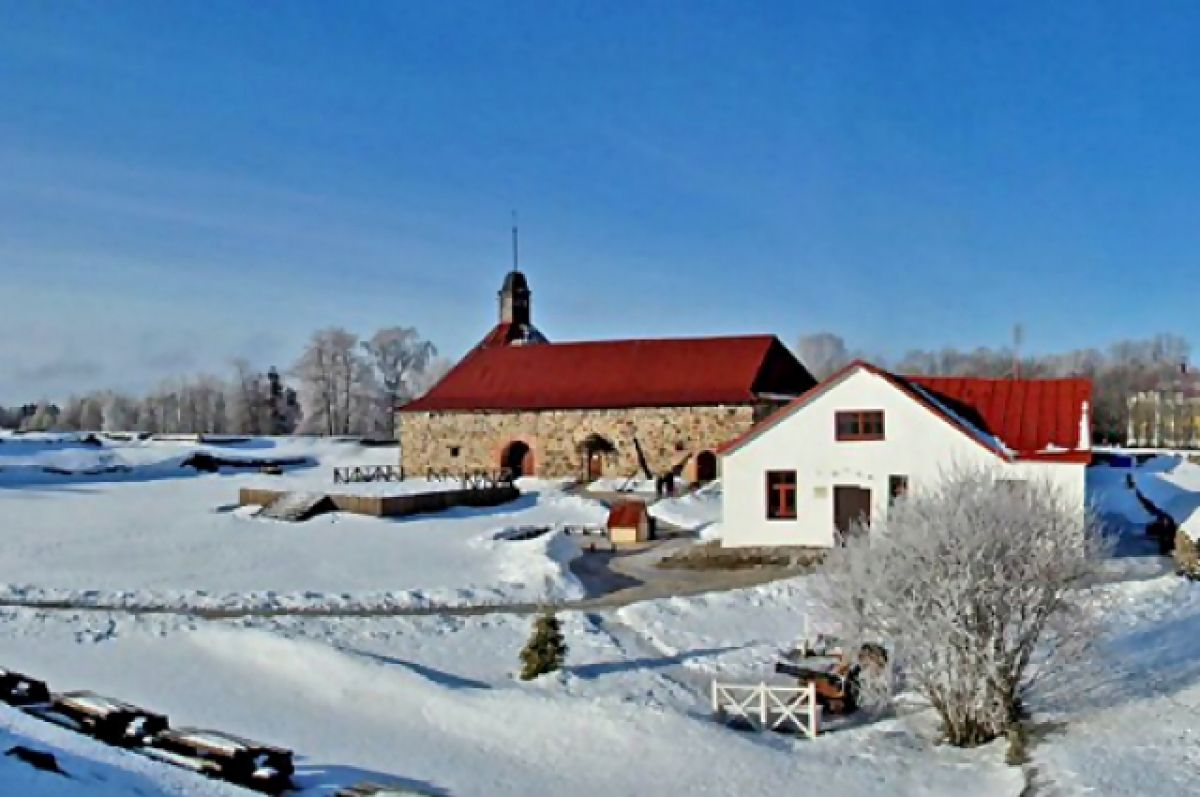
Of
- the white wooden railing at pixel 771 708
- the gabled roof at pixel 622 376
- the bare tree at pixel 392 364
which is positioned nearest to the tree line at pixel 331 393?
the bare tree at pixel 392 364

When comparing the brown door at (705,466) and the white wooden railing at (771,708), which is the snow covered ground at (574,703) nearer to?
the white wooden railing at (771,708)

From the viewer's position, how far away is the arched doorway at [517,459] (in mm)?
39438

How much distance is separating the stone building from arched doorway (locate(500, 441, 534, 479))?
4 centimetres

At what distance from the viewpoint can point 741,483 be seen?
2403cm

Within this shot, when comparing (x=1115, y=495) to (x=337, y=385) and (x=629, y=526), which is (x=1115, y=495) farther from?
(x=337, y=385)

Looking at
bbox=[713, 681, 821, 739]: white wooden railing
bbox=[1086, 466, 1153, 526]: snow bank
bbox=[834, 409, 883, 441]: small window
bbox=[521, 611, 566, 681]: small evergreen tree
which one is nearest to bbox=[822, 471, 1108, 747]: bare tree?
bbox=[713, 681, 821, 739]: white wooden railing

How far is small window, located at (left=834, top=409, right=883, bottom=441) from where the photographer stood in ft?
75.9

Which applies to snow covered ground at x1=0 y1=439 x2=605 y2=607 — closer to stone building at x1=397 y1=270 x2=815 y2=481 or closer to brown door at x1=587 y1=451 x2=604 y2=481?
brown door at x1=587 y1=451 x2=604 y2=481

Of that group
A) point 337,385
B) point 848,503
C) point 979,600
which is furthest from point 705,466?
point 337,385

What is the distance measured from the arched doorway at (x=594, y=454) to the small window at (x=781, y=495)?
14828 mm

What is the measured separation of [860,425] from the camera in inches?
917

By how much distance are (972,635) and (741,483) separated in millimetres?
12178

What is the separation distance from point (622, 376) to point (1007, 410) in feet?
59.0

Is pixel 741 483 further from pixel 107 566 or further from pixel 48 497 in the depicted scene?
pixel 48 497
